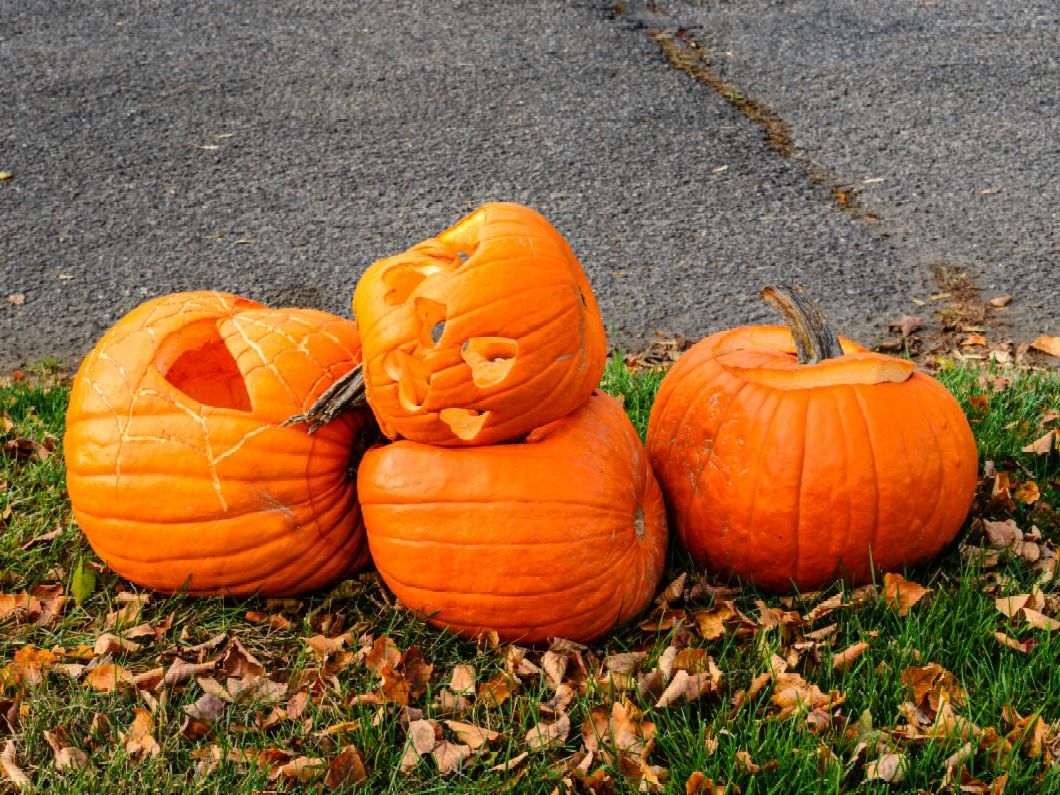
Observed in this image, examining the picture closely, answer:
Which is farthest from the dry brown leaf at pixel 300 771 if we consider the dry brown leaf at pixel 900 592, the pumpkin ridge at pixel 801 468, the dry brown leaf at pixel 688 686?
the dry brown leaf at pixel 900 592

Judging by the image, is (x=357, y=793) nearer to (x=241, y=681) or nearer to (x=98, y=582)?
(x=241, y=681)

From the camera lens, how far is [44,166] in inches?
273

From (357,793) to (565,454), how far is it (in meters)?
0.99

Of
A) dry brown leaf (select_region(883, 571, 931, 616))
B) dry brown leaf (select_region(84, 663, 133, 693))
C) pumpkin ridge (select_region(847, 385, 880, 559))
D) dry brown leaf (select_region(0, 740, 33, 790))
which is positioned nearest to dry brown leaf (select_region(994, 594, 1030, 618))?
dry brown leaf (select_region(883, 571, 931, 616))

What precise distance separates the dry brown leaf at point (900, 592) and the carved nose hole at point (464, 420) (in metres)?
1.24

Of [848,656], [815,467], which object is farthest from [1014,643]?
[815,467]

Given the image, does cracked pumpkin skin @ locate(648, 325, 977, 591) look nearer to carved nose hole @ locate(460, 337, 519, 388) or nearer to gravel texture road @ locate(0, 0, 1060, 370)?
carved nose hole @ locate(460, 337, 519, 388)

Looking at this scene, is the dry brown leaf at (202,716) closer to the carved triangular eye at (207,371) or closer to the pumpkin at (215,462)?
the pumpkin at (215,462)

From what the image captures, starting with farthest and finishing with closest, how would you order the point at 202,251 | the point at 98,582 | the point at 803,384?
the point at 202,251, the point at 98,582, the point at 803,384

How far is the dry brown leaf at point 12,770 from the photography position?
2.65m

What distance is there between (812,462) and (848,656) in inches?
20.5

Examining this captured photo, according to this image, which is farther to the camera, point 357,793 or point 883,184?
point 883,184

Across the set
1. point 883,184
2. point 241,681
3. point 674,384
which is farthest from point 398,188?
point 241,681

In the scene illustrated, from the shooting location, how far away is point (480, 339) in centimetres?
284
